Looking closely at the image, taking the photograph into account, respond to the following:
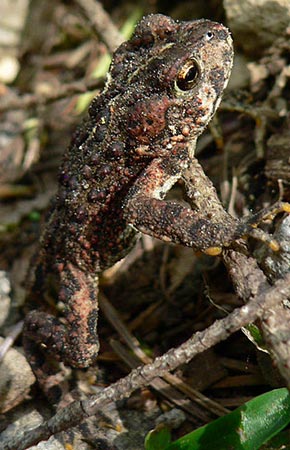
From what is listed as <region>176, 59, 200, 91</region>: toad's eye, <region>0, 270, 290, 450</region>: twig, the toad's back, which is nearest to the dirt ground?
<region>0, 270, 290, 450</region>: twig

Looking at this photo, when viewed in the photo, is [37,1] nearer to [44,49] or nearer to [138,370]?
[44,49]

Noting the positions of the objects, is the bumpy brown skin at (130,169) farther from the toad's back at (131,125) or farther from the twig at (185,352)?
the twig at (185,352)

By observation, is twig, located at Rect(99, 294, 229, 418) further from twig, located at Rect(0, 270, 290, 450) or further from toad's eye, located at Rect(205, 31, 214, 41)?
toad's eye, located at Rect(205, 31, 214, 41)

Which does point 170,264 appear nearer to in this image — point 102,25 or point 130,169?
point 130,169

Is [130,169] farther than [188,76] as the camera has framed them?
Yes

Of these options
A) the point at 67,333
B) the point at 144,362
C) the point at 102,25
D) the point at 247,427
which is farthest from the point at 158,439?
the point at 102,25

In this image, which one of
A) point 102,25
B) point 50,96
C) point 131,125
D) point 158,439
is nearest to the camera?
point 158,439
